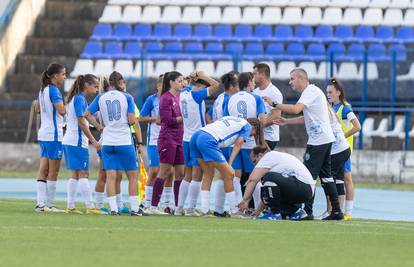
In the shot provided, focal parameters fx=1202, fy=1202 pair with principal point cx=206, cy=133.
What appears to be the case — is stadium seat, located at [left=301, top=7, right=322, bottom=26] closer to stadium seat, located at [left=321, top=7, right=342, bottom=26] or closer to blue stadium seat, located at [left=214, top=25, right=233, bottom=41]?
stadium seat, located at [left=321, top=7, right=342, bottom=26]

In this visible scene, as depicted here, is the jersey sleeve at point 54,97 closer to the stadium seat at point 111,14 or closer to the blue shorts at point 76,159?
the blue shorts at point 76,159

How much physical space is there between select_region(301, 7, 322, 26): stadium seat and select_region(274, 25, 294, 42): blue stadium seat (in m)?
0.71

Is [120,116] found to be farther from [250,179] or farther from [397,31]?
[397,31]

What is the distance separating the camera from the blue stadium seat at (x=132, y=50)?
105 ft

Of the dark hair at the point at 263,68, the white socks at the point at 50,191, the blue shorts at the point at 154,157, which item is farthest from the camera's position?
the blue shorts at the point at 154,157

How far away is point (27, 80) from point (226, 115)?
16.7 metres

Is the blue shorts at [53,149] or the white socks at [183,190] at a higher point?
the blue shorts at [53,149]

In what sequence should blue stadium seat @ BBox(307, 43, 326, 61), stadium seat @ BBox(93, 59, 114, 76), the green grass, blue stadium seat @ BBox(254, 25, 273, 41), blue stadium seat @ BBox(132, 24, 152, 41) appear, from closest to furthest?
1. the green grass
2. blue stadium seat @ BBox(307, 43, 326, 61)
3. stadium seat @ BBox(93, 59, 114, 76)
4. blue stadium seat @ BBox(254, 25, 273, 41)
5. blue stadium seat @ BBox(132, 24, 152, 41)

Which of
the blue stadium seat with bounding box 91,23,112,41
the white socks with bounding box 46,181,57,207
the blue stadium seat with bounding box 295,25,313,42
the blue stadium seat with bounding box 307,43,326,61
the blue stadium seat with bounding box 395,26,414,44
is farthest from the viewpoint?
the blue stadium seat with bounding box 91,23,112,41

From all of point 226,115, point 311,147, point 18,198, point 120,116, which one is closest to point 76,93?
point 120,116

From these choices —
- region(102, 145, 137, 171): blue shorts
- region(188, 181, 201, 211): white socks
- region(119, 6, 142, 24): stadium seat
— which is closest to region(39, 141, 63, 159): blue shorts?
region(102, 145, 137, 171): blue shorts

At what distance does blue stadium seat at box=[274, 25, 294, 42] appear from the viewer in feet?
107

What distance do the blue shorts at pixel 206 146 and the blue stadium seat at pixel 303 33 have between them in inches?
666

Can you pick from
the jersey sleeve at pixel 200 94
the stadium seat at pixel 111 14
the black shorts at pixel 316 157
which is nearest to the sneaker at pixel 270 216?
the black shorts at pixel 316 157
